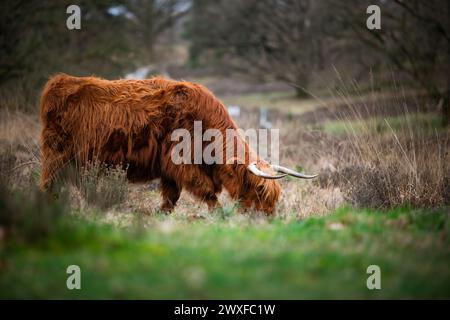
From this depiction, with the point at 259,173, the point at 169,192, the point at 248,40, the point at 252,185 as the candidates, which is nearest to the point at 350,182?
the point at 252,185

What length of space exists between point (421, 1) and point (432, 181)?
6.60 metres

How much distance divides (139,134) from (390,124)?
6097 mm

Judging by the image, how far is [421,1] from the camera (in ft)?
36.3

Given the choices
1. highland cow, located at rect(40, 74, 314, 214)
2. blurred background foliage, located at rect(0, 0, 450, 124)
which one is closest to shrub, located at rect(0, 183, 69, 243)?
highland cow, located at rect(40, 74, 314, 214)

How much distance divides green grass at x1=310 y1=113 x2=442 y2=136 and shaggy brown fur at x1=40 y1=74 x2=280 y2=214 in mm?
1819

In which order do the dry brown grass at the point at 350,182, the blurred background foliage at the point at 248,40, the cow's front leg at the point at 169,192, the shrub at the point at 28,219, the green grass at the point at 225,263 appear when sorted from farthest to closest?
the blurred background foliage at the point at 248,40
the cow's front leg at the point at 169,192
the dry brown grass at the point at 350,182
the shrub at the point at 28,219
the green grass at the point at 225,263

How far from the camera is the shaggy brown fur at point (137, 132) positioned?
561 cm

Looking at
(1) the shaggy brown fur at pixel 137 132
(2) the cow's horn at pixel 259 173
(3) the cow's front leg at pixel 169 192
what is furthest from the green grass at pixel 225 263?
(3) the cow's front leg at pixel 169 192

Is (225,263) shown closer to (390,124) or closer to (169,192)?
(169,192)

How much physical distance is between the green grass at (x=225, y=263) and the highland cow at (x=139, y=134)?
1.68 metres

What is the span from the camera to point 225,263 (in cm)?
320

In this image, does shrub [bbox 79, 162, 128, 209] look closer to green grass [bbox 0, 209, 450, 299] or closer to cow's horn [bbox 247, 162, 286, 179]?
green grass [bbox 0, 209, 450, 299]

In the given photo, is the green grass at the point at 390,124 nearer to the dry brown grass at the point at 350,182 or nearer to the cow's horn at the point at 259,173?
the dry brown grass at the point at 350,182
